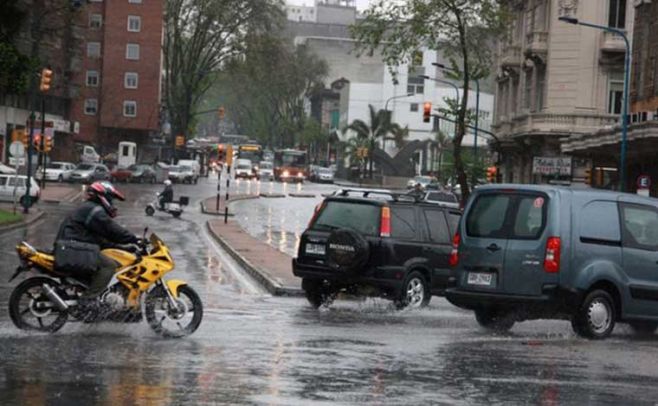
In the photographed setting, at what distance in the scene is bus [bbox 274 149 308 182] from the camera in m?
124

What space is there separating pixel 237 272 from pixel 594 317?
12.2 meters

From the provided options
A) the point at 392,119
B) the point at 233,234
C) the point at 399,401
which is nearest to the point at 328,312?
the point at 399,401

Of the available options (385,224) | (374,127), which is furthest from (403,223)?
(374,127)

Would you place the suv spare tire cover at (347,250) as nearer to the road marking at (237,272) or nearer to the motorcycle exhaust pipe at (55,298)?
the road marking at (237,272)

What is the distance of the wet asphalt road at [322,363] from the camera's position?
1054 cm

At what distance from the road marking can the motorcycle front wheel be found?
314 inches

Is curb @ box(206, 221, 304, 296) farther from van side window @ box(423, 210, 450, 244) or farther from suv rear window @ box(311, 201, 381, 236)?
van side window @ box(423, 210, 450, 244)

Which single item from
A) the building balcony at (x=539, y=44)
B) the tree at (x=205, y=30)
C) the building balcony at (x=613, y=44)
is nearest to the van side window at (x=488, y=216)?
the building balcony at (x=613, y=44)

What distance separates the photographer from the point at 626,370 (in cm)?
1312

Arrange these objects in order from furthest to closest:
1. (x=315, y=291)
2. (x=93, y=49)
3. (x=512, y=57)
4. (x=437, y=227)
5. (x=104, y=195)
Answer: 1. (x=93, y=49)
2. (x=512, y=57)
3. (x=437, y=227)
4. (x=315, y=291)
5. (x=104, y=195)

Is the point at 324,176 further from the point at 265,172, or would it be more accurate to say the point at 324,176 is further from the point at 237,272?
the point at 237,272

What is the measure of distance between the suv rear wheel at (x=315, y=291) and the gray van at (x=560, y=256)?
3.49 metres

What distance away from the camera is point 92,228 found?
1448 cm

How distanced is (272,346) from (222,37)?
91.8 meters
